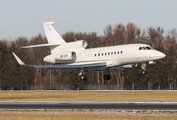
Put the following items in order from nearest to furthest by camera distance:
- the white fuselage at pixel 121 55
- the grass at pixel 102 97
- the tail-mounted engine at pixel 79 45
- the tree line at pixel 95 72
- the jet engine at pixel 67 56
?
1. the white fuselage at pixel 121 55
2. the jet engine at pixel 67 56
3. the tail-mounted engine at pixel 79 45
4. the grass at pixel 102 97
5. the tree line at pixel 95 72

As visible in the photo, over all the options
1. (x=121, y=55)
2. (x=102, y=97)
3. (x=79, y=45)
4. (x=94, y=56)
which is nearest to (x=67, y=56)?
(x=79, y=45)

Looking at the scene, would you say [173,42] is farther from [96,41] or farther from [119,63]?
[119,63]

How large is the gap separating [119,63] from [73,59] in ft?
23.3

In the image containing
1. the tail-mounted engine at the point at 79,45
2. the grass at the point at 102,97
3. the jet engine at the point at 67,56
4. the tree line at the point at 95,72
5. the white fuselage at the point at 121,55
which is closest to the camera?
the white fuselage at the point at 121,55

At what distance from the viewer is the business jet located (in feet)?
114

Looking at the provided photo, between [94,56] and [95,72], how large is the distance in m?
63.8

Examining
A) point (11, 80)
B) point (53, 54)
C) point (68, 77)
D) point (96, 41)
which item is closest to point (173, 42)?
point (96, 41)

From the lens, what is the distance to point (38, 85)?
326ft

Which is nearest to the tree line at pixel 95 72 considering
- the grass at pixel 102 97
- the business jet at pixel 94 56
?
the grass at pixel 102 97

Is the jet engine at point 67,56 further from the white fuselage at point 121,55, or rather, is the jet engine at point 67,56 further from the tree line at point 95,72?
the tree line at point 95,72

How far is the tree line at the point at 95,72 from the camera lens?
90750mm

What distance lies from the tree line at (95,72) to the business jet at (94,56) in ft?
157

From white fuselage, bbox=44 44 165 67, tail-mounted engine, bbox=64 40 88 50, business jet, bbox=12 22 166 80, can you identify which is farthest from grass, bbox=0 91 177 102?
white fuselage, bbox=44 44 165 67

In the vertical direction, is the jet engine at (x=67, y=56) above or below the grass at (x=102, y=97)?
above
